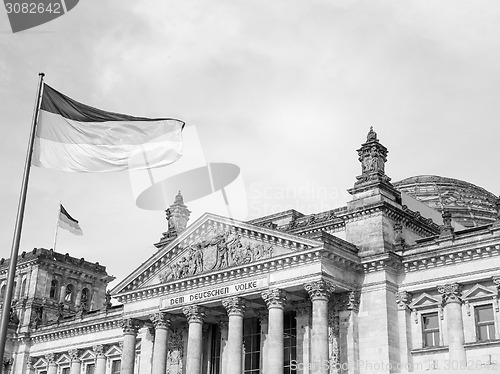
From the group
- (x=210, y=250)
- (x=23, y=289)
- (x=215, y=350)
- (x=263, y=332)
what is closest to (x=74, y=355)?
(x=23, y=289)

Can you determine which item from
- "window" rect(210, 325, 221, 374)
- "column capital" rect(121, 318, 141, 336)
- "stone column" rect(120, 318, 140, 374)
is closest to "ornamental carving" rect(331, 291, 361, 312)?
"window" rect(210, 325, 221, 374)

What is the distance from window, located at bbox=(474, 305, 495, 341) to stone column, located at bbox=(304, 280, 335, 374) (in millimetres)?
7531

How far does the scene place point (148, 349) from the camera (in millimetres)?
48781

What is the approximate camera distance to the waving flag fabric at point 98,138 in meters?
22.0

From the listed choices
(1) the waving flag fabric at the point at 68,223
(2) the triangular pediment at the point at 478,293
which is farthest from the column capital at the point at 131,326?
(2) the triangular pediment at the point at 478,293

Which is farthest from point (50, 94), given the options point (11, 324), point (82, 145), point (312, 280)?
point (11, 324)

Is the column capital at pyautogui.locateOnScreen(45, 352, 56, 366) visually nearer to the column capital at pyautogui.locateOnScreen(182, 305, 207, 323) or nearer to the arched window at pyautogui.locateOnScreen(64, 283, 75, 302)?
the arched window at pyautogui.locateOnScreen(64, 283, 75, 302)

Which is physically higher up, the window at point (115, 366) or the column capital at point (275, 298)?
the column capital at point (275, 298)

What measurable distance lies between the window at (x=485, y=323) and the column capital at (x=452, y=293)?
1.06m

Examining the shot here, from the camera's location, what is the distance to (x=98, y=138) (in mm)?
22422

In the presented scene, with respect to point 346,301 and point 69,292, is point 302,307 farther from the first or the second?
point 69,292

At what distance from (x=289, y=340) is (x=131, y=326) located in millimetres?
11097

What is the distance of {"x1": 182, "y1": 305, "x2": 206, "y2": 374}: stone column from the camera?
135ft

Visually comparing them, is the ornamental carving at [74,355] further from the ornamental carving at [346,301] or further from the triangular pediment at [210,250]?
the ornamental carving at [346,301]
